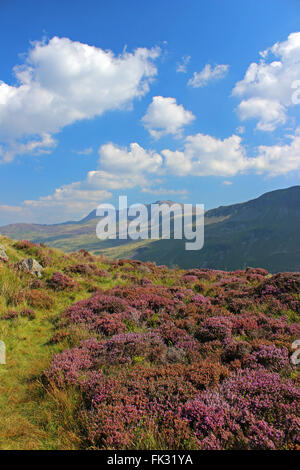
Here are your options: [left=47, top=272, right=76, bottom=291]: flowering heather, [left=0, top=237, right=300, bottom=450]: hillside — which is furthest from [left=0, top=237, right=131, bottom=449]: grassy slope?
[left=47, top=272, right=76, bottom=291]: flowering heather

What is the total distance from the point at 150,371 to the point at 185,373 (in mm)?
903

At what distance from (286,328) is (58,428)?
24.7ft

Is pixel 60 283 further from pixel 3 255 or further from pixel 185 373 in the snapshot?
pixel 185 373

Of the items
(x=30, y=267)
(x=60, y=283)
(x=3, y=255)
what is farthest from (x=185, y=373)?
(x=3, y=255)

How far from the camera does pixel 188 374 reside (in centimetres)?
580

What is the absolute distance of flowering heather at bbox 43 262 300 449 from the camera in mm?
4109

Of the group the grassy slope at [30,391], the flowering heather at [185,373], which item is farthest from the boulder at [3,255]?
the flowering heather at [185,373]

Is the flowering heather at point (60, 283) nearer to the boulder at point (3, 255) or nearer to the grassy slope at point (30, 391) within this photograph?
the grassy slope at point (30, 391)

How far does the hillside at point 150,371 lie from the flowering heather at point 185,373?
0.08 feet

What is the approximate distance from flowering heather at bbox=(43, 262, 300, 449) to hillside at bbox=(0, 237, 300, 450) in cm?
3

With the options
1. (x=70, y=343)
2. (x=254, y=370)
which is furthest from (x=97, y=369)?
(x=254, y=370)

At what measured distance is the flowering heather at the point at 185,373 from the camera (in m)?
4.11

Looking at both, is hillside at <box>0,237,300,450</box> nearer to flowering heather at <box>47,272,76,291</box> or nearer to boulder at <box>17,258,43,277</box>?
flowering heather at <box>47,272,76,291</box>
